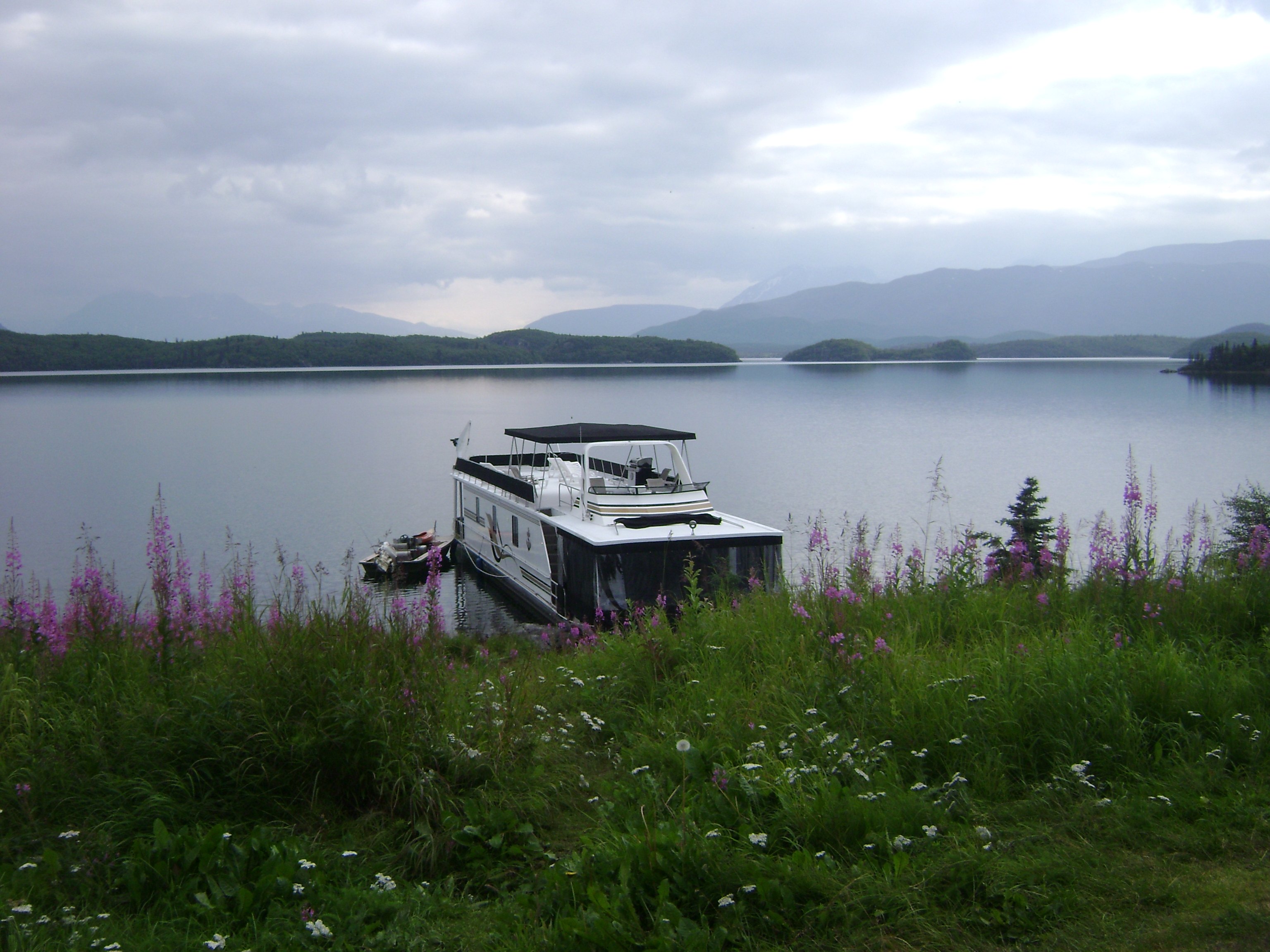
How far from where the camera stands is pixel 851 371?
641 ft

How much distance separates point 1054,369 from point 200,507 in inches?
7564

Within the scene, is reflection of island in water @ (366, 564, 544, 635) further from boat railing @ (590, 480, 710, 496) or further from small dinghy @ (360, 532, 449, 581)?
boat railing @ (590, 480, 710, 496)

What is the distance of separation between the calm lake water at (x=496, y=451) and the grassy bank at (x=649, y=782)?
1272 cm

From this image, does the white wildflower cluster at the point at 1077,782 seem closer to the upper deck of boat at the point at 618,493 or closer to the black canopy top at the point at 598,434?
the upper deck of boat at the point at 618,493

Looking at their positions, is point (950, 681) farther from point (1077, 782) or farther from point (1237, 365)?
point (1237, 365)

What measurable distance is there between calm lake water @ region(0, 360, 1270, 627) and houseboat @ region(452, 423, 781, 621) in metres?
2.33

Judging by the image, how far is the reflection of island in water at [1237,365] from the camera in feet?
390

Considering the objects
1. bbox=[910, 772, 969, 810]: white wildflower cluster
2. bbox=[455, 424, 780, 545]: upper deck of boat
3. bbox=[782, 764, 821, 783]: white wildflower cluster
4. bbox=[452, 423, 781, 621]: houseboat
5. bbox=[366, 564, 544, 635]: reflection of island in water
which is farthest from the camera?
bbox=[366, 564, 544, 635]: reflection of island in water

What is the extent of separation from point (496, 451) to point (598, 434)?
35.6 meters

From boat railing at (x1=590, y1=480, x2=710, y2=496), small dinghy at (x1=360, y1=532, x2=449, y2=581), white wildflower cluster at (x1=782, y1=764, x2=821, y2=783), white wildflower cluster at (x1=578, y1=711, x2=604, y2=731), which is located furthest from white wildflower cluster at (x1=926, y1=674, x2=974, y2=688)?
small dinghy at (x1=360, y1=532, x2=449, y2=581)

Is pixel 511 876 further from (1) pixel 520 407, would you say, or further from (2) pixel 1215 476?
(1) pixel 520 407

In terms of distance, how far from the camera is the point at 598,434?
18.2m

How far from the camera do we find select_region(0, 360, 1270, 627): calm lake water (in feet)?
101

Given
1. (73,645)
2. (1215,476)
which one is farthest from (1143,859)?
(1215,476)
